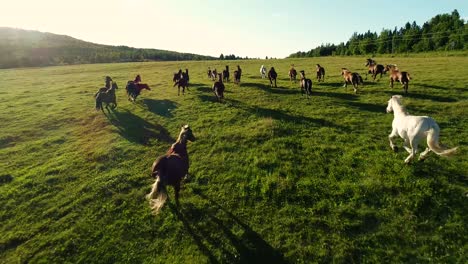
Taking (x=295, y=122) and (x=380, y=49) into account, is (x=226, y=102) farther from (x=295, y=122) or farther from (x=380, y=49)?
(x=380, y=49)

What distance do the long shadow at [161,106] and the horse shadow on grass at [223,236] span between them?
39.9ft

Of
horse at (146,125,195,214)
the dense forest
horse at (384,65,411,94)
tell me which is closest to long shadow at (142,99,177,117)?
horse at (146,125,195,214)

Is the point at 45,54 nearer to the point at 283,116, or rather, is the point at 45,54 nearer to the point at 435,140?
the point at 283,116

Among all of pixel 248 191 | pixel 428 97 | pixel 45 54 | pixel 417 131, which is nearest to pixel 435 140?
pixel 417 131

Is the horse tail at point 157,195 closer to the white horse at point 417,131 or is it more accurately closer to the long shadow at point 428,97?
the white horse at point 417,131

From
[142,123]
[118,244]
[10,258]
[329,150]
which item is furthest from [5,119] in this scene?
[329,150]

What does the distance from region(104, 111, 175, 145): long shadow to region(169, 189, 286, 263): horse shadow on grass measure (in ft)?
24.2

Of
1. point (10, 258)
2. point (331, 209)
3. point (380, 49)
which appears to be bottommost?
point (10, 258)

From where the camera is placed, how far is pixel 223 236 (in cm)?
1023

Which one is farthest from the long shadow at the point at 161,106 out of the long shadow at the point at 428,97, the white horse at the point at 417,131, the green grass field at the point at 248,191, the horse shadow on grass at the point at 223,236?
the long shadow at the point at 428,97

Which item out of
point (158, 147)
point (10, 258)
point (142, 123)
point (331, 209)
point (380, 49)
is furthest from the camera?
point (380, 49)

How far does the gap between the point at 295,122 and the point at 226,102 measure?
731 cm

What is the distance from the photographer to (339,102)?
Result: 22125 millimetres

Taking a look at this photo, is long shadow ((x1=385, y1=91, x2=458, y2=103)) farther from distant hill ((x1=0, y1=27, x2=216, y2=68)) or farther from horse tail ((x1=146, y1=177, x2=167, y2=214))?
distant hill ((x1=0, y1=27, x2=216, y2=68))
